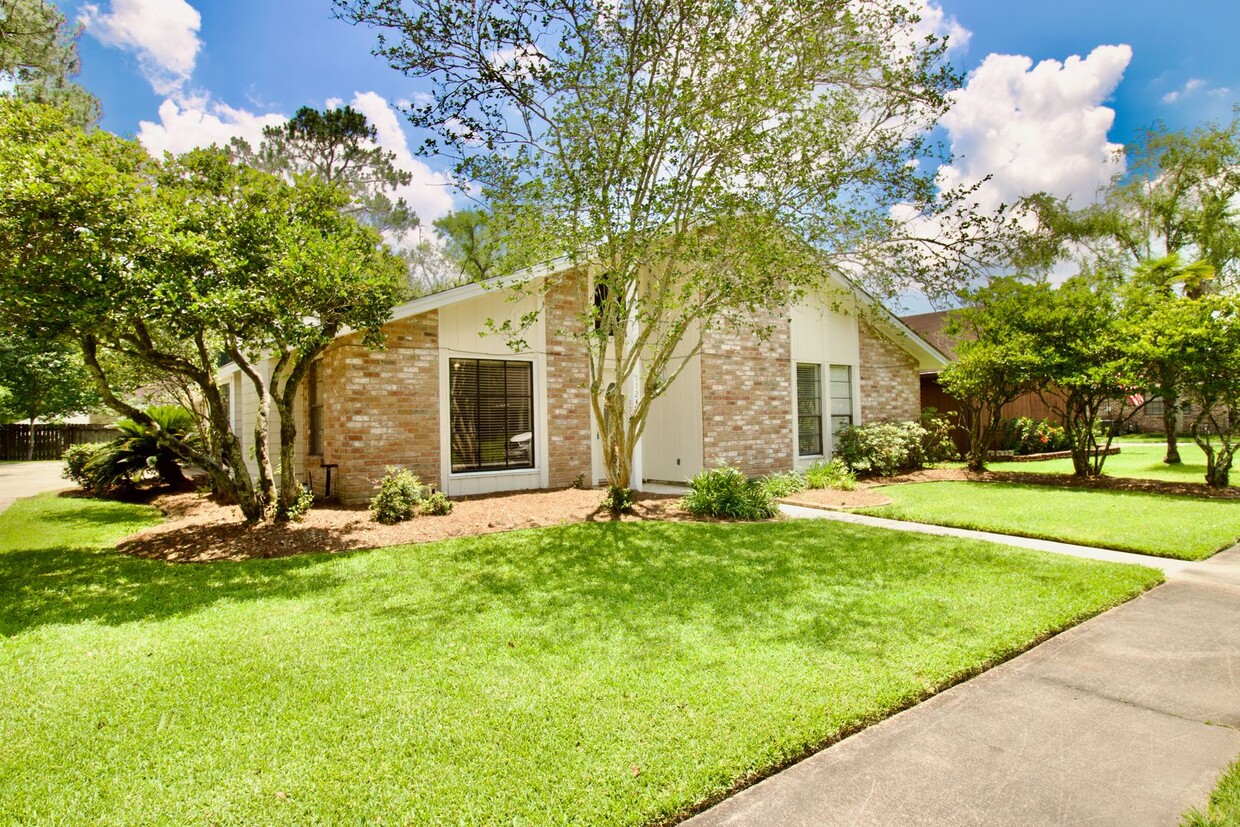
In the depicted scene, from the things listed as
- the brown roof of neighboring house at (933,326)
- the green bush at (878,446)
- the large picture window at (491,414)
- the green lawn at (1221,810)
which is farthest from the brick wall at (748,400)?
the brown roof of neighboring house at (933,326)

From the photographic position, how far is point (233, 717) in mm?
3137

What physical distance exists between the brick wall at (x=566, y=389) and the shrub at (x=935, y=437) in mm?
9272

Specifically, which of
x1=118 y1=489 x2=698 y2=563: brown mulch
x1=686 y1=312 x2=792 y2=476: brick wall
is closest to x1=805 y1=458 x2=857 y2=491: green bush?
x1=686 y1=312 x2=792 y2=476: brick wall

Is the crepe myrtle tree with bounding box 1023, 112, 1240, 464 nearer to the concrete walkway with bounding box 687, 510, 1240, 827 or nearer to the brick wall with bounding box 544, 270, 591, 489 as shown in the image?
the brick wall with bounding box 544, 270, 591, 489

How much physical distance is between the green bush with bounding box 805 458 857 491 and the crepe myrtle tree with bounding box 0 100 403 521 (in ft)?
26.0

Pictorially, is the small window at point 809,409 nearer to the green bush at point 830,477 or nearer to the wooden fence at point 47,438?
the green bush at point 830,477

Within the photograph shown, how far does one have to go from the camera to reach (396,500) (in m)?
8.24

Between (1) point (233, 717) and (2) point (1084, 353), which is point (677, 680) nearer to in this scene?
(1) point (233, 717)

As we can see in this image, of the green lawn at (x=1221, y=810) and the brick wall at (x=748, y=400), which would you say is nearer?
the green lawn at (x=1221, y=810)

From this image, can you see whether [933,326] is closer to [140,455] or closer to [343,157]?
[343,157]

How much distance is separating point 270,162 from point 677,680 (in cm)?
2224

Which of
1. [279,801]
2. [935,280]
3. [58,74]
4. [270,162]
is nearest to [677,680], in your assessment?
[279,801]

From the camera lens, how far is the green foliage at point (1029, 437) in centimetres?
1788

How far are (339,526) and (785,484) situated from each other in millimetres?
7204
